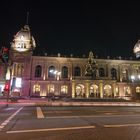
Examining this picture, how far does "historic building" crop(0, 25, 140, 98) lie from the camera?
2320 inches

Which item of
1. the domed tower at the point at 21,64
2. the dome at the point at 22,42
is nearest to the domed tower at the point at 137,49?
the dome at the point at 22,42

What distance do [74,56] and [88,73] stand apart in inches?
409

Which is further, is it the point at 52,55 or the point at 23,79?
the point at 52,55

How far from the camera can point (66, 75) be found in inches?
2522

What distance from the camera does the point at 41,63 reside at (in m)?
62.8

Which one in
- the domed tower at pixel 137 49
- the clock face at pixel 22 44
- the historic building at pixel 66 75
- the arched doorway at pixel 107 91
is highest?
the domed tower at pixel 137 49

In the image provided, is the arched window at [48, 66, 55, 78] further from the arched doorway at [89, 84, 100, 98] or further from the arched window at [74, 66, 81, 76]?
the arched doorway at [89, 84, 100, 98]

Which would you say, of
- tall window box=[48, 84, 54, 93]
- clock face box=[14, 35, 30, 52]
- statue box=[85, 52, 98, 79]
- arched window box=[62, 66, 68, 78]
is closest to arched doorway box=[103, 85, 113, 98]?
statue box=[85, 52, 98, 79]

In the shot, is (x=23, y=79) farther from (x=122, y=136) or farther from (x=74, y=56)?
(x=122, y=136)

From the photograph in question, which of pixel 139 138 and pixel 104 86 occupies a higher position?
pixel 104 86

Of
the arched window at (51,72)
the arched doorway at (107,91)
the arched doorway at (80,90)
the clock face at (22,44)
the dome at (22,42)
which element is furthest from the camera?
the arched window at (51,72)

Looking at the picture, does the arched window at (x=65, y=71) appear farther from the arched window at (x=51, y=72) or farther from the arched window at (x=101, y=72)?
the arched window at (x=101, y=72)

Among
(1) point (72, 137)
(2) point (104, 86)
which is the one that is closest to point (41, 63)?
(2) point (104, 86)

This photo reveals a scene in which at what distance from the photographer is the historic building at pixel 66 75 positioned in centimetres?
5894
